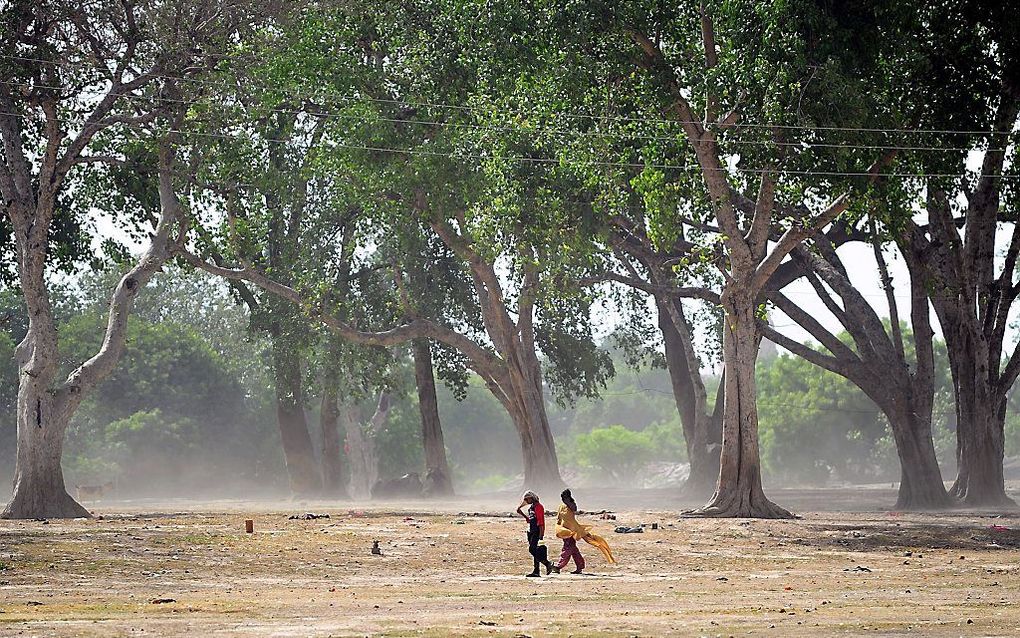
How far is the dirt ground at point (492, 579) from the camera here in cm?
1180

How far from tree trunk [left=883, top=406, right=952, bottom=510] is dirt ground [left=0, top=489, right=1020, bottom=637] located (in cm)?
522

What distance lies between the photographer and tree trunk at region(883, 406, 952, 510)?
118 ft

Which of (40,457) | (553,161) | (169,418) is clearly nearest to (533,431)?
(553,161)

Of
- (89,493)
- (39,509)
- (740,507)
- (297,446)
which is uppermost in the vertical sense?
(297,446)

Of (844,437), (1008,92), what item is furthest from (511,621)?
(844,437)

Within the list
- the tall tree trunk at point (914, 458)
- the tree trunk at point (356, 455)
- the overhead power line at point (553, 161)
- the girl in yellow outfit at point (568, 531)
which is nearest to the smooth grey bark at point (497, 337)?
the overhead power line at point (553, 161)

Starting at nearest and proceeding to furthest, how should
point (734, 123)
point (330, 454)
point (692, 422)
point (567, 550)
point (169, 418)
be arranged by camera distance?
1. point (567, 550)
2. point (734, 123)
3. point (692, 422)
4. point (330, 454)
5. point (169, 418)

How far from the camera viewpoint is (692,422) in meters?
49.5

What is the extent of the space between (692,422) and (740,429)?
19233mm

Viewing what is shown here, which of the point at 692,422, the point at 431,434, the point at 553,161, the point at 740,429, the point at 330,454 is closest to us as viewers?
the point at 740,429

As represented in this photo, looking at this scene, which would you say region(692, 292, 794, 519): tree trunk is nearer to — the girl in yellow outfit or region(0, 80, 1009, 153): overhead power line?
region(0, 80, 1009, 153): overhead power line

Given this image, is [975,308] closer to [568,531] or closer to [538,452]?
[538,452]

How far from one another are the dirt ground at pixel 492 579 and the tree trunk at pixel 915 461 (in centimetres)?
522

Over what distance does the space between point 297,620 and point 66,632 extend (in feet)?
6.62
